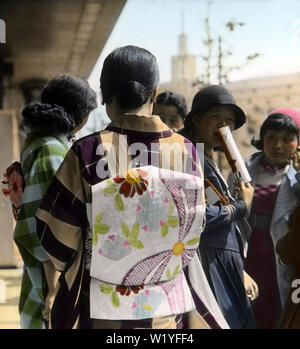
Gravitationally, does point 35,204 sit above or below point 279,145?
below

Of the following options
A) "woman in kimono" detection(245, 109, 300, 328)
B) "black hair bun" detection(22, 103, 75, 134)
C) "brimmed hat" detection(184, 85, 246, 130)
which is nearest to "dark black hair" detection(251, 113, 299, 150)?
"woman in kimono" detection(245, 109, 300, 328)

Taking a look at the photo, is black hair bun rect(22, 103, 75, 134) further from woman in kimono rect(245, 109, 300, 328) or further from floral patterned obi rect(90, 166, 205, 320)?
woman in kimono rect(245, 109, 300, 328)

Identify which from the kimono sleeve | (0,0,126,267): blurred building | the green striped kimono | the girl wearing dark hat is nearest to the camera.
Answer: the kimono sleeve

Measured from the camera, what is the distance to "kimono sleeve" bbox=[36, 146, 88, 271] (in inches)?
70.6

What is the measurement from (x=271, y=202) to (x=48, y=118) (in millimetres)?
1122

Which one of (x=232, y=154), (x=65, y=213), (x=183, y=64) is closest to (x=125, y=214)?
(x=65, y=213)

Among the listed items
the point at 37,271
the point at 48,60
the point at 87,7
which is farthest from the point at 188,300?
the point at 87,7

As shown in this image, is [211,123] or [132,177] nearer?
[132,177]

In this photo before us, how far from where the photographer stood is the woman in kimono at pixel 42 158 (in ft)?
6.98

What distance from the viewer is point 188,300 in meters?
1.97

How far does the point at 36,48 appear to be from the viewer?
2770 millimetres

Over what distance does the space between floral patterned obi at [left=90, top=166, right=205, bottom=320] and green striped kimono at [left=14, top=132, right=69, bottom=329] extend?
38 cm

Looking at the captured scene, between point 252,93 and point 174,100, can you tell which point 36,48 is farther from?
point 252,93

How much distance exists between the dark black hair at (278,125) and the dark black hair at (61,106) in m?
0.88
